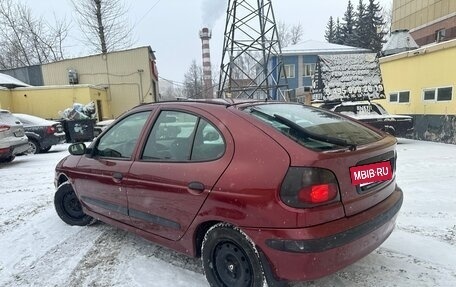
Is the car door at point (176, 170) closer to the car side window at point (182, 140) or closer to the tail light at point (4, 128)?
the car side window at point (182, 140)

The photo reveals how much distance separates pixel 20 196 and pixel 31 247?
8.83ft

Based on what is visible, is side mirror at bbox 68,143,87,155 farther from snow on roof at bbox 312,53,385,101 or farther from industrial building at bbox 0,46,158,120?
industrial building at bbox 0,46,158,120

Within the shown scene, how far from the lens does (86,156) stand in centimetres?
392

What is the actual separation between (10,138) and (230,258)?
8517 millimetres

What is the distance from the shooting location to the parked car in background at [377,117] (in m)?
10.8

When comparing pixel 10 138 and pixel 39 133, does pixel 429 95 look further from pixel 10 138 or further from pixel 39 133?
pixel 39 133

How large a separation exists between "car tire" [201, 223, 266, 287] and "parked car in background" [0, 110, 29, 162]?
813 cm

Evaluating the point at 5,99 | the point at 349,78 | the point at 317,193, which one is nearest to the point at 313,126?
the point at 317,193

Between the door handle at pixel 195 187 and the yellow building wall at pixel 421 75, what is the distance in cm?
1067

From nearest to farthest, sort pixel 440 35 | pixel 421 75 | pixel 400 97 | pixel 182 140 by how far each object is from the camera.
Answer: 1. pixel 182 140
2. pixel 421 75
3. pixel 400 97
4. pixel 440 35

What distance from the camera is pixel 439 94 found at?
11.4 meters

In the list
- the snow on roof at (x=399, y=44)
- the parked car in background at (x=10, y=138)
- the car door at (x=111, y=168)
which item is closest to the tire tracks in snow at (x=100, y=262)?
the car door at (x=111, y=168)

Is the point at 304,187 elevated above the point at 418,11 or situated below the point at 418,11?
below

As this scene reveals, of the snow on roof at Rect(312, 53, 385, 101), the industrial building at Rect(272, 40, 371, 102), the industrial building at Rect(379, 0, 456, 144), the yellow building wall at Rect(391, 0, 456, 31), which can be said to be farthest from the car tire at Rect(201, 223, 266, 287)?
the industrial building at Rect(272, 40, 371, 102)
